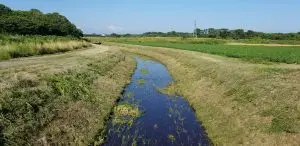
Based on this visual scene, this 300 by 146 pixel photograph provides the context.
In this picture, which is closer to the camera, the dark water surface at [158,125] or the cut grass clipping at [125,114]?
the dark water surface at [158,125]

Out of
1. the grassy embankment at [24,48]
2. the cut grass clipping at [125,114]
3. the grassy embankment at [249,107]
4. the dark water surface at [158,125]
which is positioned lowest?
the dark water surface at [158,125]

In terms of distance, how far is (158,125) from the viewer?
66.3ft

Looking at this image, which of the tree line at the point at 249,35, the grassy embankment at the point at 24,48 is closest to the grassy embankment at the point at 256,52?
the grassy embankment at the point at 24,48

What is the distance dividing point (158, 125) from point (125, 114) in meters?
2.71

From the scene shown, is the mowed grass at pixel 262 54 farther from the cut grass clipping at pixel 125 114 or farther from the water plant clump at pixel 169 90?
the cut grass clipping at pixel 125 114

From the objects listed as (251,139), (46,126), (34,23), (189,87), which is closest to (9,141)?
(46,126)

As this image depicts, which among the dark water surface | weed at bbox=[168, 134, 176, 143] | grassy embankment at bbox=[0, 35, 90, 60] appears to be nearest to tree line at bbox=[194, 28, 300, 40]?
grassy embankment at bbox=[0, 35, 90, 60]

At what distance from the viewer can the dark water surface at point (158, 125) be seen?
17.1 m

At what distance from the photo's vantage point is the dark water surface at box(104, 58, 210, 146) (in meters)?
17.1

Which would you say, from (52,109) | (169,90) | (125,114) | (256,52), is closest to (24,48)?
(169,90)

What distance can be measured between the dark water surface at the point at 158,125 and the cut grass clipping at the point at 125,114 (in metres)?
0.34

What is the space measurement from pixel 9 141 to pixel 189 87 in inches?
802

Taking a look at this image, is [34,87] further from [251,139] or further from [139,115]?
[251,139]

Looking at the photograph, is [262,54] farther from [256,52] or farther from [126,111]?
[126,111]
